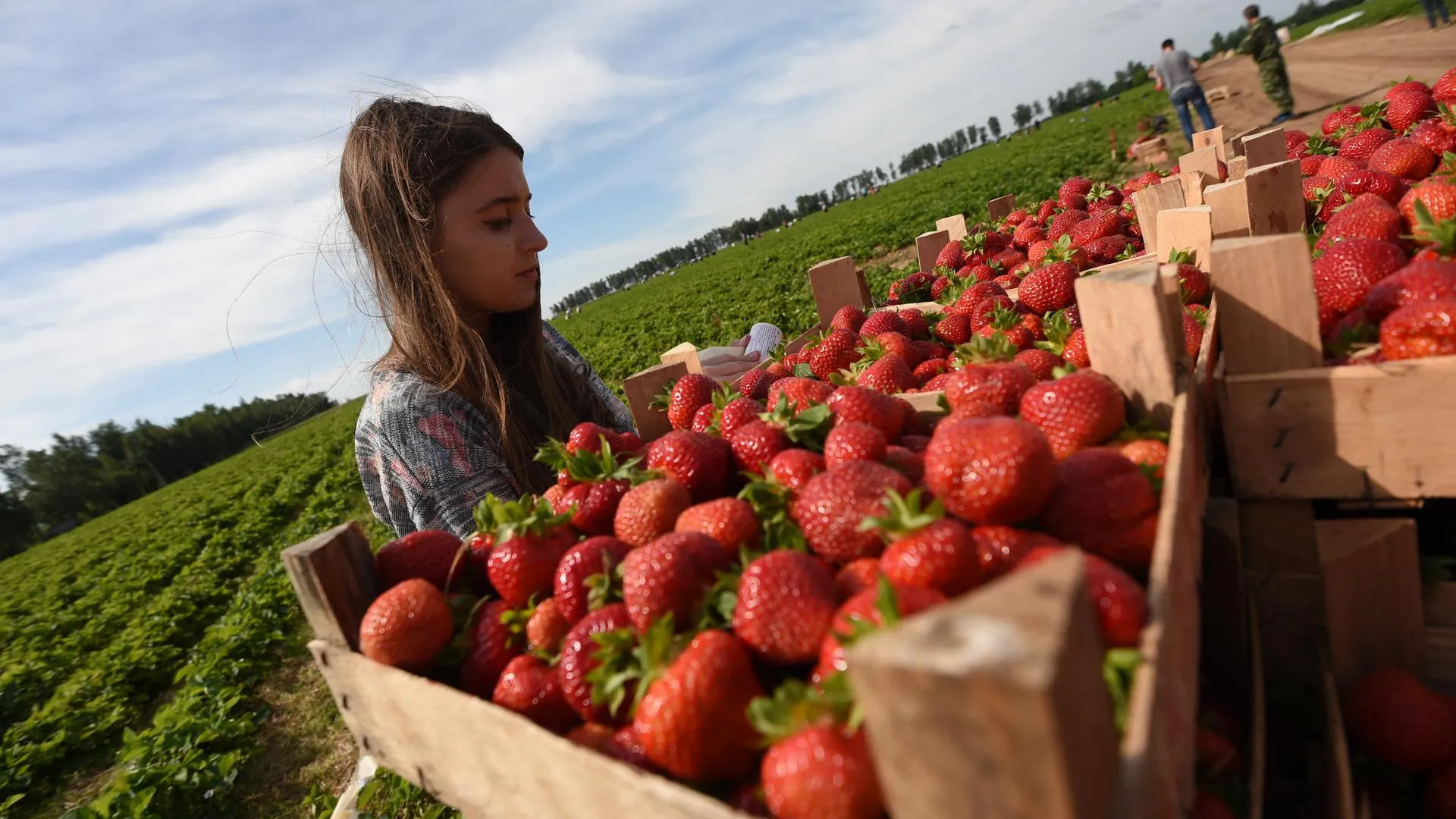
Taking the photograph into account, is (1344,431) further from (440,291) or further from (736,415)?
(440,291)

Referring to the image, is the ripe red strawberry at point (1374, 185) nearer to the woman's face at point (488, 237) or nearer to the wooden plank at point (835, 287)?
the wooden plank at point (835, 287)

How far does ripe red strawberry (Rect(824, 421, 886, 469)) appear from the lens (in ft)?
4.91

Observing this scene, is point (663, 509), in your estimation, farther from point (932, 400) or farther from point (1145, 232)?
point (1145, 232)

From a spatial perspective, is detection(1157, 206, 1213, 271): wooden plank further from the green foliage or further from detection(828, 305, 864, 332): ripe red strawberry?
the green foliage

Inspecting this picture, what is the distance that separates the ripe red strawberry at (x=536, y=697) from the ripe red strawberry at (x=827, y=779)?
0.49 metres

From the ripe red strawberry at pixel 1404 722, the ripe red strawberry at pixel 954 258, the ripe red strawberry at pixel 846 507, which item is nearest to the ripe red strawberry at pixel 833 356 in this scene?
the ripe red strawberry at pixel 846 507

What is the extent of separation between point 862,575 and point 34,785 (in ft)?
28.0

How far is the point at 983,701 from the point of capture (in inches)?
22.5

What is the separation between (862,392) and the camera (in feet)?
5.86

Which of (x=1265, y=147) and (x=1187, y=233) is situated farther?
(x=1265, y=147)

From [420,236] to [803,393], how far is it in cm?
156

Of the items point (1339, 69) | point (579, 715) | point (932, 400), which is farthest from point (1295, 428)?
point (1339, 69)

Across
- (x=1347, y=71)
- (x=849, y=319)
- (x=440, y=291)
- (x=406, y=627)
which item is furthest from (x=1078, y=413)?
(x=1347, y=71)

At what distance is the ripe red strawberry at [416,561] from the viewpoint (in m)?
1.63
